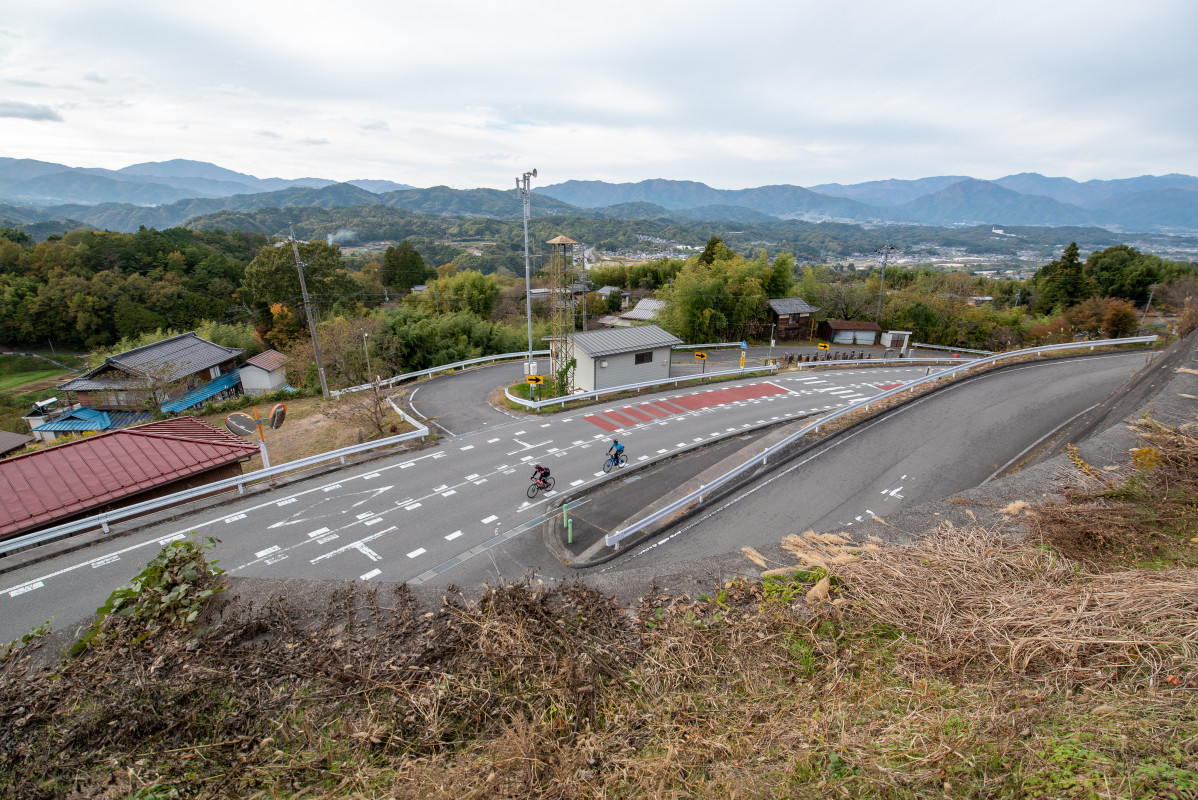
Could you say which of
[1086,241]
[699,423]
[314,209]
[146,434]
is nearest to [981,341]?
[699,423]

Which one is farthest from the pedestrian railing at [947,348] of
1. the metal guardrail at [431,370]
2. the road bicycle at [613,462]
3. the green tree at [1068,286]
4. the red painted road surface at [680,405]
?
the road bicycle at [613,462]

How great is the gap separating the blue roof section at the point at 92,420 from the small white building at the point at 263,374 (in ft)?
15.7

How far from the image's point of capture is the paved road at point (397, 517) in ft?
24.0

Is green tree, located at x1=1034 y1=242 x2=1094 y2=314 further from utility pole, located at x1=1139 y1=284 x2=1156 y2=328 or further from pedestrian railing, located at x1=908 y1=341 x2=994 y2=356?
pedestrian railing, located at x1=908 y1=341 x2=994 y2=356

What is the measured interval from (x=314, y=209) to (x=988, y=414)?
185285 millimetres

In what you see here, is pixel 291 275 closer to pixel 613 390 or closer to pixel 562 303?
pixel 562 303

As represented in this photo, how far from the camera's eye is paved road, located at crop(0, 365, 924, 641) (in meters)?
7.30

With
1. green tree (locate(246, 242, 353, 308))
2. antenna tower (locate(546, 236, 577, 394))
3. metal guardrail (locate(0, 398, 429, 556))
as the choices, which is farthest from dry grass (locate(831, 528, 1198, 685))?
green tree (locate(246, 242, 353, 308))

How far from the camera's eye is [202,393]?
79.9 feet

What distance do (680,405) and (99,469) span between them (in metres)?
15.2

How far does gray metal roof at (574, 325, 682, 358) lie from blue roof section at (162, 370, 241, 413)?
65.7ft

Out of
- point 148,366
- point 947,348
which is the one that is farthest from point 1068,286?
point 148,366

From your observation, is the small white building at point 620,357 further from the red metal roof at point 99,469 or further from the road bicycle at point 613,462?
the red metal roof at point 99,469

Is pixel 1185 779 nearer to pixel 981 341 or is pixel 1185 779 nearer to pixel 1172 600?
pixel 1172 600
